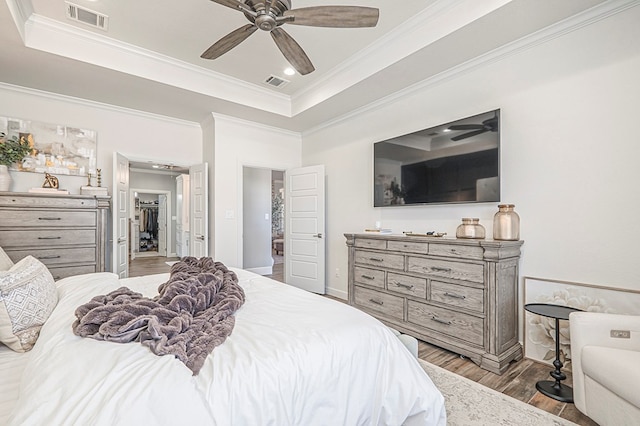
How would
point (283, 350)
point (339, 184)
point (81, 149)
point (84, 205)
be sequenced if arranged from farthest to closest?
point (339, 184) < point (81, 149) < point (84, 205) < point (283, 350)

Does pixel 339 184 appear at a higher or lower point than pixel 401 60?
lower

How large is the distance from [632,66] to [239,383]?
127 inches

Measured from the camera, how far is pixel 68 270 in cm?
320

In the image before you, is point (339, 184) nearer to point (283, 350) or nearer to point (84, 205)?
point (84, 205)

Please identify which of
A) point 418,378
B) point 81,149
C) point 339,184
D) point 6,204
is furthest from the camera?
point 339,184

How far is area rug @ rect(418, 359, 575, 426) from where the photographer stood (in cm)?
176

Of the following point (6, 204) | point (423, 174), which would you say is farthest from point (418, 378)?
point (6, 204)

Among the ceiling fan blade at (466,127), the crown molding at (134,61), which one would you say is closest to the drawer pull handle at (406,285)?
the ceiling fan blade at (466,127)

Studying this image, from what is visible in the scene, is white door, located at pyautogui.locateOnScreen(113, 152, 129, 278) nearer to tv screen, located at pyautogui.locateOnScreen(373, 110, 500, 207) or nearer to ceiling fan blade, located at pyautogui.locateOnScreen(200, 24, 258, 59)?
ceiling fan blade, located at pyautogui.locateOnScreen(200, 24, 258, 59)

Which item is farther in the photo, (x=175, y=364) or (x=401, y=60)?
(x=401, y=60)

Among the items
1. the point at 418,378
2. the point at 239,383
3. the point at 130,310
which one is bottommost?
the point at 418,378

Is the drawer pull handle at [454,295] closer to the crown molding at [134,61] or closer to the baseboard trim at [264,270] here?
the crown molding at [134,61]

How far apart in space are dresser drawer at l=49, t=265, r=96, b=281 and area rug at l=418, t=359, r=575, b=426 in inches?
145

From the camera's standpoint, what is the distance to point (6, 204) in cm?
294
